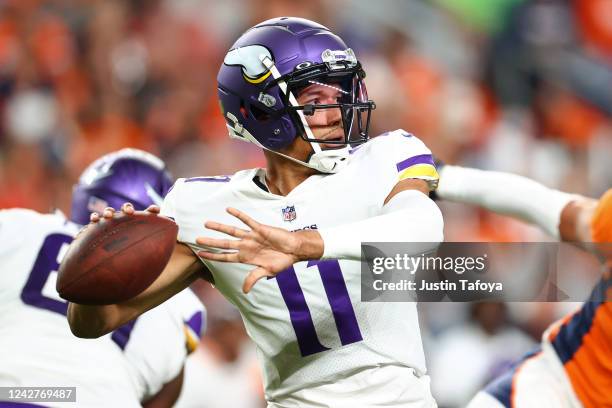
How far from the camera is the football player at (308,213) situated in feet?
10.4

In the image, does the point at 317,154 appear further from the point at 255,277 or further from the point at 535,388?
the point at 535,388

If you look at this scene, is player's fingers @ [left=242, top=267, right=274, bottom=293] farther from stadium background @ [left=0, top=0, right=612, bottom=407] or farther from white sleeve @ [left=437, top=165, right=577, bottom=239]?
stadium background @ [left=0, top=0, right=612, bottom=407]

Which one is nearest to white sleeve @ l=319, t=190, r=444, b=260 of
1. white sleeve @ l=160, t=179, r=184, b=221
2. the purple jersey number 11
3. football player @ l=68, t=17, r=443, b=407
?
football player @ l=68, t=17, r=443, b=407

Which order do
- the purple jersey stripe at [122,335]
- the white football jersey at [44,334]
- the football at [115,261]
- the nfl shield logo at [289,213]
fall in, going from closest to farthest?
the football at [115,261] → the nfl shield logo at [289,213] → the white football jersey at [44,334] → the purple jersey stripe at [122,335]

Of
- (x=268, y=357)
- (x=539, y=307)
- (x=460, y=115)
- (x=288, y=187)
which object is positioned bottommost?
(x=539, y=307)

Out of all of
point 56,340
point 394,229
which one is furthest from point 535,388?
point 56,340

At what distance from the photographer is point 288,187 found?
347 centimetres

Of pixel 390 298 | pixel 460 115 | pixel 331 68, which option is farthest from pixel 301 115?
pixel 460 115

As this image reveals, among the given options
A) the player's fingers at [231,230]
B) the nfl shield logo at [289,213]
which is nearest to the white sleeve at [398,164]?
the nfl shield logo at [289,213]

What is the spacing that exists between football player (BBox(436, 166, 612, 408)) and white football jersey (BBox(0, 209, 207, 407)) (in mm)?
1426

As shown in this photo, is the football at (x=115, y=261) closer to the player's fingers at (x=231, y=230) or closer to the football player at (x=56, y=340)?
the player's fingers at (x=231, y=230)

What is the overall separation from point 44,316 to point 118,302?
944mm

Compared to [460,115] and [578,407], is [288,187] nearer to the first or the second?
[578,407]

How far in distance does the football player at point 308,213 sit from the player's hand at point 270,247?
30cm
